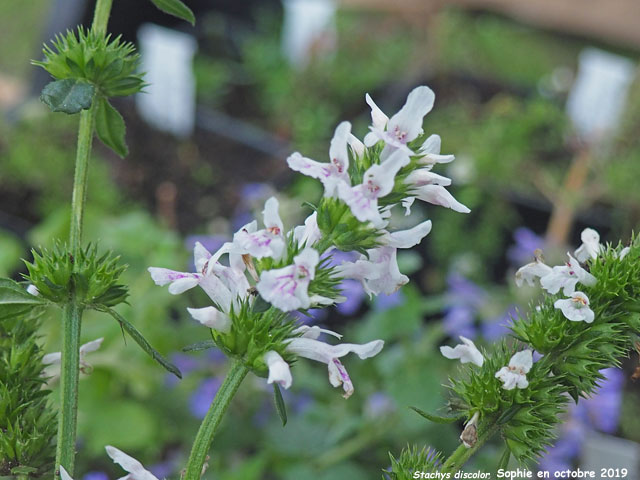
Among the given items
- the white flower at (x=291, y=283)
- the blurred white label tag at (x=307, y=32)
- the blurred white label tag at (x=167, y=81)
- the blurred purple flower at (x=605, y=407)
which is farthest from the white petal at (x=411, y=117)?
the blurred white label tag at (x=307, y=32)

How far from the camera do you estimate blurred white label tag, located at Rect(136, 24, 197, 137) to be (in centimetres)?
234

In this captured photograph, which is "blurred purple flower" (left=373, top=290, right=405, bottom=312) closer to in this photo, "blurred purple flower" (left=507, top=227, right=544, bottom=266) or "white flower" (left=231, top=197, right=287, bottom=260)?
"blurred purple flower" (left=507, top=227, right=544, bottom=266)

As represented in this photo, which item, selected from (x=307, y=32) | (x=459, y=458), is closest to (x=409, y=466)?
(x=459, y=458)

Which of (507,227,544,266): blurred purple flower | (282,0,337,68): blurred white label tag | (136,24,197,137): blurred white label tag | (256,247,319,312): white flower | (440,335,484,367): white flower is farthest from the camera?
(282,0,337,68): blurred white label tag

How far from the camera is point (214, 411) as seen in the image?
0.50m

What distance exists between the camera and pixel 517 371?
532mm

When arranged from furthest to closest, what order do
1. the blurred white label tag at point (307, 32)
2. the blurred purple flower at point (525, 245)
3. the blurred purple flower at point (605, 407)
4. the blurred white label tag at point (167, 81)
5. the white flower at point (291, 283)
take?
the blurred white label tag at point (307, 32) → the blurred white label tag at point (167, 81) → the blurred purple flower at point (525, 245) → the blurred purple flower at point (605, 407) → the white flower at point (291, 283)

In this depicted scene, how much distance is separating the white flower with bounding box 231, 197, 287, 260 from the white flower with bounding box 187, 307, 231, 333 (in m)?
0.05

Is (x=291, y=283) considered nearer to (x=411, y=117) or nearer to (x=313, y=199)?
(x=411, y=117)

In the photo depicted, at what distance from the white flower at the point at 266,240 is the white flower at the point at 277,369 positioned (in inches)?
2.5

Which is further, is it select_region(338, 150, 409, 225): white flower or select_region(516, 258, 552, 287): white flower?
select_region(516, 258, 552, 287): white flower

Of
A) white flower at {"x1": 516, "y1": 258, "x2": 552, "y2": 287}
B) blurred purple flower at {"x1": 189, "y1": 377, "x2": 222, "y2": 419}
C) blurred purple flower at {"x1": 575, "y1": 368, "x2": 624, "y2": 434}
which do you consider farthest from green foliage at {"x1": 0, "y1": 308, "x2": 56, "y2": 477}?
blurred purple flower at {"x1": 575, "y1": 368, "x2": 624, "y2": 434}

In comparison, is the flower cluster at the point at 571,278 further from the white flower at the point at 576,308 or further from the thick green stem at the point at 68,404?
the thick green stem at the point at 68,404

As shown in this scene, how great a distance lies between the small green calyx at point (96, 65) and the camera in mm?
587
